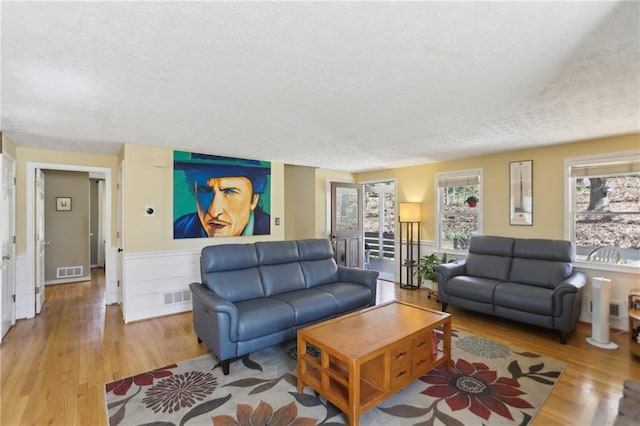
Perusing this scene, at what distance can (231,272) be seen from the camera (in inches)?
131

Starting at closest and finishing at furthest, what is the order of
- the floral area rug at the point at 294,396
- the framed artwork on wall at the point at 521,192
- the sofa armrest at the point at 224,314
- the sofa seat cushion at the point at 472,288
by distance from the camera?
the floral area rug at the point at 294,396
the sofa armrest at the point at 224,314
the sofa seat cushion at the point at 472,288
the framed artwork on wall at the point at 521,192

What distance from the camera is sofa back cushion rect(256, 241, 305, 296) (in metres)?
3.49

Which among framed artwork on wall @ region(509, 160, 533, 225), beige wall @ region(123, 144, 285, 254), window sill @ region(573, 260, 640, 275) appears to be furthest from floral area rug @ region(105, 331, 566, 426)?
framed artwork on wall @ region(509, 160, 533, 225)

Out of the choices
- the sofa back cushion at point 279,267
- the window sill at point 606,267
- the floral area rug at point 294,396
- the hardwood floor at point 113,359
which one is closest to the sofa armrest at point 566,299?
the hardwood floor at point 113,359

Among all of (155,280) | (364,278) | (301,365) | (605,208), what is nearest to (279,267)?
(364,278)

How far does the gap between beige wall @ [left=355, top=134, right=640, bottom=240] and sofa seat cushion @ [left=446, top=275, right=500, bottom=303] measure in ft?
3.64

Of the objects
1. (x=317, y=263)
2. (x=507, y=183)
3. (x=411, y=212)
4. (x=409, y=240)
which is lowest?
(x=317, y=263)

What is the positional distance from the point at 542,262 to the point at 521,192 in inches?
43.6

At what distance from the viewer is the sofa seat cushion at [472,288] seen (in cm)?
373

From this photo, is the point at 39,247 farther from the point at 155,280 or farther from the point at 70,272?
the point at 70,272

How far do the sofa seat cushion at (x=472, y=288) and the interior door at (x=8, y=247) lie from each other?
512 centimetres

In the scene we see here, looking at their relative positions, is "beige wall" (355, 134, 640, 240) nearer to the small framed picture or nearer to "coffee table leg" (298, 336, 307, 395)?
"coffee table leg" (298, 336, 307, 395)

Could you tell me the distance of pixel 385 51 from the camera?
172 cm

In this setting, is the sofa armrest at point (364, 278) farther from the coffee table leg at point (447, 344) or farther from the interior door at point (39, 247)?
the interior door at point (39, 247)
